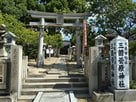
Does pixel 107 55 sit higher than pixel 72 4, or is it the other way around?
pixel 72 4

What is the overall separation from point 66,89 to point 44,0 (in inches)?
968

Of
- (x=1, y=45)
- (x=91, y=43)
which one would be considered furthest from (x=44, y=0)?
(x=1, y=45)

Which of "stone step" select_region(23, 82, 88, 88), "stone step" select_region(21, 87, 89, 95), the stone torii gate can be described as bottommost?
"stone step" select_region(21, 87, 89, 95)

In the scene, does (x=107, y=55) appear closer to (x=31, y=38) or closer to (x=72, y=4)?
(x=31, y=38)

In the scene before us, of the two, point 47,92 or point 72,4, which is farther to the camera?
point 72,4

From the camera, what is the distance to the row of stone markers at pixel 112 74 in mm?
10688

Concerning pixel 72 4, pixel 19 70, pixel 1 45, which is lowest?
pixel 19 70

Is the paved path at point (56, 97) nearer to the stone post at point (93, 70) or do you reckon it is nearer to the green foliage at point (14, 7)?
the stone post at point (93, 70)

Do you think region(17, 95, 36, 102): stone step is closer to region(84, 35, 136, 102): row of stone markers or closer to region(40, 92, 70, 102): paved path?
region(40, 92, 70, 102): paved path

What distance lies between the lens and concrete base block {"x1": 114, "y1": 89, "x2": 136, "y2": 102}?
10.6 meters

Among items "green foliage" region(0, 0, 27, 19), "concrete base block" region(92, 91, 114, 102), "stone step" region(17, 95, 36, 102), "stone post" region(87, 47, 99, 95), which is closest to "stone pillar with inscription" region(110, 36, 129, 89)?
"concrete base block" region(92, 91, 114, 102)

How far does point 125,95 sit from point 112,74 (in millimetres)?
1039

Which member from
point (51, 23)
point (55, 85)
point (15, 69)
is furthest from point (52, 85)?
point (51, 23)

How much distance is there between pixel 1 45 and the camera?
53.2ft
